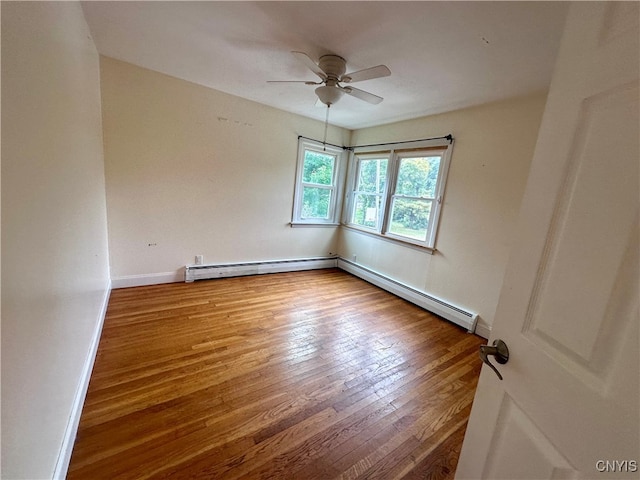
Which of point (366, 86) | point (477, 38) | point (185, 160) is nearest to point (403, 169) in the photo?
point (366, 86)

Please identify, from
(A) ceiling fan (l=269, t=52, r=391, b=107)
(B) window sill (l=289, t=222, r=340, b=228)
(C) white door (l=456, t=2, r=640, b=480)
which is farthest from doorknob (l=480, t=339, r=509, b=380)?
(B) window sill (l=289, t=222, r=340, b=228)

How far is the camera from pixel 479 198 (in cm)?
284

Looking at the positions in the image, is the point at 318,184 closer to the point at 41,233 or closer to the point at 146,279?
the point at 146,279

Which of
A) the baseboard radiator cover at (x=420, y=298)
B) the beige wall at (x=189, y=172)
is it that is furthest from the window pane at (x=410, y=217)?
the beige wall at (x=189, y=172)

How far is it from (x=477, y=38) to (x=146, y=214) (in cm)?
347

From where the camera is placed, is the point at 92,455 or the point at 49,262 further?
the point at 92,455

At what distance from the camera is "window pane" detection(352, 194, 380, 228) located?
4.18 m

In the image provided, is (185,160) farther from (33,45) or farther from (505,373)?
(505,373)

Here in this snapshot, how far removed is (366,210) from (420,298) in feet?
5.43

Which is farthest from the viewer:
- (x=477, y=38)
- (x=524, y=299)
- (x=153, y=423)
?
(x=477, y=38)

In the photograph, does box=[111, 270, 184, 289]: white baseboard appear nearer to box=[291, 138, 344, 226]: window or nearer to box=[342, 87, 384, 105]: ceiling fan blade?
box=[291, 138, 344, 226]: window

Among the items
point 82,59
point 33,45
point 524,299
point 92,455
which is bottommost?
point 92,455

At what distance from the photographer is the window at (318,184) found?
13.7ft

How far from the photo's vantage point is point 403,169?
12.2ft
